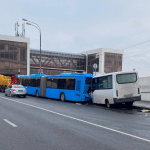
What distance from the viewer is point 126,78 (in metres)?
17.2

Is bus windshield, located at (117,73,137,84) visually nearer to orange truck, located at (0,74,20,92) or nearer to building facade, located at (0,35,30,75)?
orange truck, located at (0,74,20,92)

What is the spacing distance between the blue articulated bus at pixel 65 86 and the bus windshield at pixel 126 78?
5.17 metres

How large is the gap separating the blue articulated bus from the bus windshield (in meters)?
5.17

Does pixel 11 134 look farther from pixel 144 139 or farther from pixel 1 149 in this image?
pixel 144 139

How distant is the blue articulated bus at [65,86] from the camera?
21672 millimetres

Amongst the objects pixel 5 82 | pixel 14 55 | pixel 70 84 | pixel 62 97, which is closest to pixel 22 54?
pixel 14 55

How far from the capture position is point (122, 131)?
844 centimetres

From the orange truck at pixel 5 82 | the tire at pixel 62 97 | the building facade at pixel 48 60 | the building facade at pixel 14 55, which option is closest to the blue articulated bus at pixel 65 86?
the tire at pixel 62 97

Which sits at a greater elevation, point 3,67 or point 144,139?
point 3,67

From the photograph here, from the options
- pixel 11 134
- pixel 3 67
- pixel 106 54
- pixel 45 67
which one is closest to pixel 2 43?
pixel 3 67

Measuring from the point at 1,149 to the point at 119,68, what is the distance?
206 feet

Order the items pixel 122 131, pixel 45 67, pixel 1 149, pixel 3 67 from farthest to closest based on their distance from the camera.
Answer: pixel 45 67, pixel 3 67, pixel 122 131, pixel 1 149

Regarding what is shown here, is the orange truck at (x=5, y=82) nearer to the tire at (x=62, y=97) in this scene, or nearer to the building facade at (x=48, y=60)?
the building facade at (x=48, y=60)

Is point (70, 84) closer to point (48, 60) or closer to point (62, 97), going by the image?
point (62, 97)
